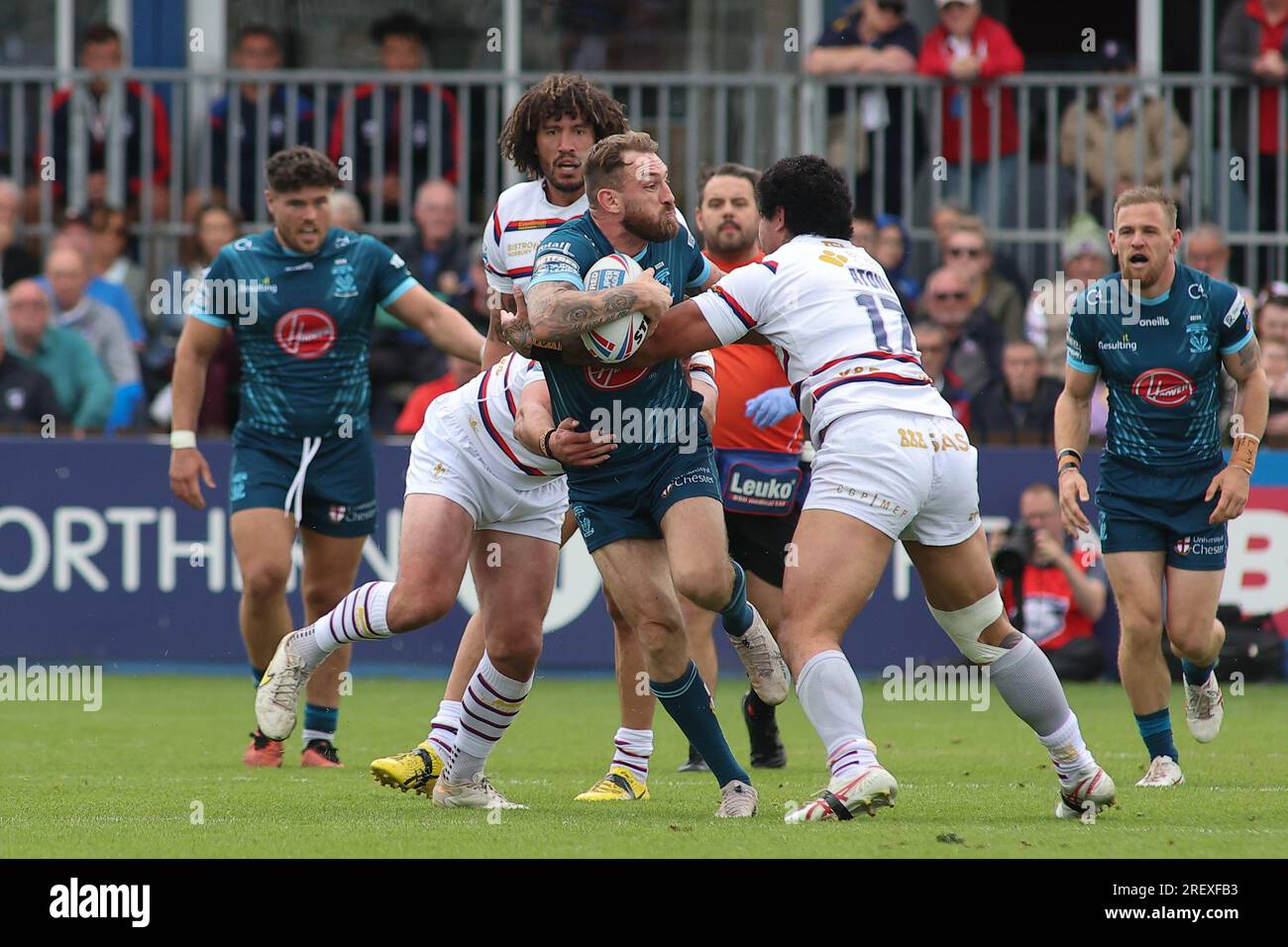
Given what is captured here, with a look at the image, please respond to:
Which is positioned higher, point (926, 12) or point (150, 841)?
point (926, 12)

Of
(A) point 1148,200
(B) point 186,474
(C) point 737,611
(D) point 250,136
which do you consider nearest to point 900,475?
(C) point 737,611

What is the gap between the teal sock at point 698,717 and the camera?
6883 mm

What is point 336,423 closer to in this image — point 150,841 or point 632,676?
point 632,676

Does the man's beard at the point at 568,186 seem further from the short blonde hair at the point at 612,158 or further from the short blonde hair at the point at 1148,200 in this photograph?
the short blonde hair at the point at 1148,200

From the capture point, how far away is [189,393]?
946 centimetres

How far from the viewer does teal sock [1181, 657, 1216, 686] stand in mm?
8523

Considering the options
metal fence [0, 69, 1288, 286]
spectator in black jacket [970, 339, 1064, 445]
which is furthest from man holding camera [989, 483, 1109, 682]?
metal fence [0, 69, 1288, 286]

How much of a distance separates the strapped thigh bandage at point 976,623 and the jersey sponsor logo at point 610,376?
1275mm

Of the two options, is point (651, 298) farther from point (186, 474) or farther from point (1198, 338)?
point (186, 474)

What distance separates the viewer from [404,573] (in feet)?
24.0

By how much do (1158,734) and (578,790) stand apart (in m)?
2.43
